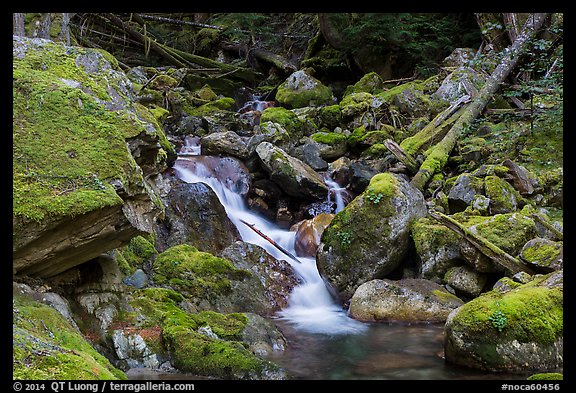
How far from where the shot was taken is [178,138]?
15758 millimetres

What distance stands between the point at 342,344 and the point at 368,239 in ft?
8.38

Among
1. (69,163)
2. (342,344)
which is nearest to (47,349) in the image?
(69,163)

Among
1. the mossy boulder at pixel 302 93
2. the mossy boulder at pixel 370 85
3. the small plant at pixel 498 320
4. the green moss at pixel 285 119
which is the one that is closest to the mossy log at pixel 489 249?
the small plant at pixel 498 320

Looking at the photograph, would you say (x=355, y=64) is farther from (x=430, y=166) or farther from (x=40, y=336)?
→ (x=40, y=336)

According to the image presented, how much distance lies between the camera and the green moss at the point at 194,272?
26.2 ft

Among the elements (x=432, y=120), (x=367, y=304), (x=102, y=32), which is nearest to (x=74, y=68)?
(x=367, y=304)

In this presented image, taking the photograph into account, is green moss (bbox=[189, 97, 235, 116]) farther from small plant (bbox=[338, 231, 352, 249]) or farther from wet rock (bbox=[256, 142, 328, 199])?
small plant (bbox=[338, 231, 352, 249])

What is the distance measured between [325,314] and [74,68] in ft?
18.7

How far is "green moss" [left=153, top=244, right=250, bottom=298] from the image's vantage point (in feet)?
26.2

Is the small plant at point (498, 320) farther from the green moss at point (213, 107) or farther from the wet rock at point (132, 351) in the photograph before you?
the green moss at point (213, 107)

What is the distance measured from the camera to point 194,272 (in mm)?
8391

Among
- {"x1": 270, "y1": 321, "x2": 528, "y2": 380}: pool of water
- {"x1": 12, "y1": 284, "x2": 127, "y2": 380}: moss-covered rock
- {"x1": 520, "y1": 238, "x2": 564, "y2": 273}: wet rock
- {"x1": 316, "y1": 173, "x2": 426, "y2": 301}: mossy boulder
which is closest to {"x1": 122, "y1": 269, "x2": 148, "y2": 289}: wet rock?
{"x1": 270, "y1": 321, "x2": 528, "y2": 380}: pool of water

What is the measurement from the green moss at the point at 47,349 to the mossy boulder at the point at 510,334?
3.77 m

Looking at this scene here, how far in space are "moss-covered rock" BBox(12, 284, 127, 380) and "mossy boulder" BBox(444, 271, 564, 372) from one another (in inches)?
149
